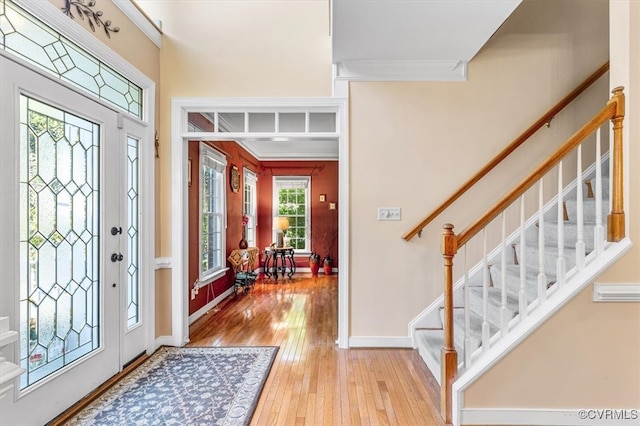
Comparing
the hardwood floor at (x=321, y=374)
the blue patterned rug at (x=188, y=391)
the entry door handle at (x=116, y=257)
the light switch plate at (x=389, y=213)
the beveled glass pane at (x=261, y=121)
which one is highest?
the beveled glass pane at (x=261, y=121)

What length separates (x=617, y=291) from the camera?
1.83m

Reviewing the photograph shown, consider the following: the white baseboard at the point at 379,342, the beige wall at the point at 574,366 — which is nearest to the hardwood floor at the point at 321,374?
the white baseboard at the point at 379,342

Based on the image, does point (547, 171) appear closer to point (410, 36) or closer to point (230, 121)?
point (410, 36)

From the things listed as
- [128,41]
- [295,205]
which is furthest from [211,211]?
[295,205]

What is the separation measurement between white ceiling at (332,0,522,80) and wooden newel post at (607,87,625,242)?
86cm

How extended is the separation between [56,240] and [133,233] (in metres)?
0.76

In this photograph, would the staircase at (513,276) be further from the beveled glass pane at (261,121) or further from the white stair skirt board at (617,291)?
the beveled glass pane at (261,121)

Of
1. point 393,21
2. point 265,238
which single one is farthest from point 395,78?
point 265,238

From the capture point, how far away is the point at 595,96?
2938mm

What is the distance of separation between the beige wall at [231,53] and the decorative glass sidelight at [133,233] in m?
0.27

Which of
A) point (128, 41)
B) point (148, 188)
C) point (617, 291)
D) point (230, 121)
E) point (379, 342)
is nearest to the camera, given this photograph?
point (617, 291)

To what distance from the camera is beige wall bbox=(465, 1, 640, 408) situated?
1857mm

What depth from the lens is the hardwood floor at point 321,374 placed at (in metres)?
2.00

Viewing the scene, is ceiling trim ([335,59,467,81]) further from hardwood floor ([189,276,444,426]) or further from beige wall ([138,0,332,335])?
hardwood floor ([189,276,444,426])
